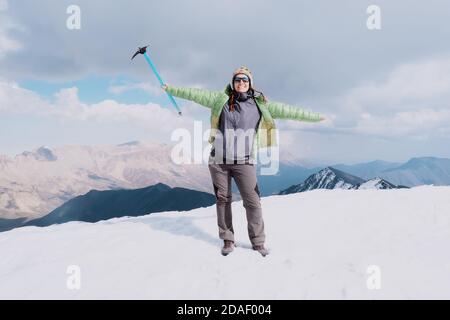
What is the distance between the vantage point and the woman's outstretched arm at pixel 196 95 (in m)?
6.57

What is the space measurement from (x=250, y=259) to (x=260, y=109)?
109 inches

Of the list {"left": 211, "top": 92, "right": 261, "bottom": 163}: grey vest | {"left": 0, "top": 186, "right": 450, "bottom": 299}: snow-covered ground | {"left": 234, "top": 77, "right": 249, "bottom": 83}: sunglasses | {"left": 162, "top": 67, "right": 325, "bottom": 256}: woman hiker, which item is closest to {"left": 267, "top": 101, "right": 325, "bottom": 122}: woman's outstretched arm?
{"left": 162, "top": 67, "right": 325, "bottom": 256}: woman hiker

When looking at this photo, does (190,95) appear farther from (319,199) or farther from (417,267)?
(319,199)

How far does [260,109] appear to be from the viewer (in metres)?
6.55

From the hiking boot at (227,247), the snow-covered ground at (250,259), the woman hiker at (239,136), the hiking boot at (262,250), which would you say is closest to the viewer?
the snow-covered ground at (250,259)

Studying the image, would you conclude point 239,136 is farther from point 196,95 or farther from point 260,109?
point 196,95

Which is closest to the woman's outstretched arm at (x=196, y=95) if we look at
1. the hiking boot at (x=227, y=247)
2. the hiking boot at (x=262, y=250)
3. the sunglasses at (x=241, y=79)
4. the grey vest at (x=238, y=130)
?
the grey vest at (x=238, y=130)

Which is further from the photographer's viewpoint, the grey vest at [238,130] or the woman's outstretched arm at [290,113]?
the woman's outstretched arm at [290,113]

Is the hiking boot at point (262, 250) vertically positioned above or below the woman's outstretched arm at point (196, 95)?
below

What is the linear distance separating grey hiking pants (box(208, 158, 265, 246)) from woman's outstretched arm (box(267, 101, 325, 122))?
1151 millimetres

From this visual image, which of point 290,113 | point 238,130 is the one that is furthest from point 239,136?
point 290,113

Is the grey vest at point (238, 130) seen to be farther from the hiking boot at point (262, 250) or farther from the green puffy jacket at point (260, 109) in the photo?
the hiking boot at point (262, 250)

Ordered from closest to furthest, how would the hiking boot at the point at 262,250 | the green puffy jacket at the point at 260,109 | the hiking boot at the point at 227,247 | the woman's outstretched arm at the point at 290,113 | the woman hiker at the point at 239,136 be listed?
1. the hiking boot at the point at 262,250
2. the hiking boot at the point at 227,247
3. the woman hiker at the point at 239,136
4. the green puffy jacket at the point at 260,109
5. the woman's outstretched arm at the point at 290,113

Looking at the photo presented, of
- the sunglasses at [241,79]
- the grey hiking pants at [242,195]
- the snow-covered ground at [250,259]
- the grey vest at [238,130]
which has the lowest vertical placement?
the snow-covered ground at [250,259]
